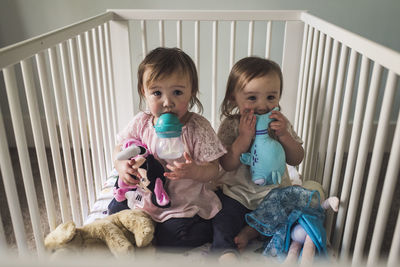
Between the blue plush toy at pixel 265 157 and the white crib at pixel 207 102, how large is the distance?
0.14 m

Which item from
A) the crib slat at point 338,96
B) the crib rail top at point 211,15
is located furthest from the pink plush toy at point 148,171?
the crib rail top at point 211,15

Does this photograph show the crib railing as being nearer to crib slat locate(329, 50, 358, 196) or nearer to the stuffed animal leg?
crib slat locate(329, 50, 358, 196)

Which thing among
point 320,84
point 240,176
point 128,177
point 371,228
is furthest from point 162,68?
point 371,228

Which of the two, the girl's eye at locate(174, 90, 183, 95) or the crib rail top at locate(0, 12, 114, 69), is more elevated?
the crib rail top at locate(0, 12, 114, 69)

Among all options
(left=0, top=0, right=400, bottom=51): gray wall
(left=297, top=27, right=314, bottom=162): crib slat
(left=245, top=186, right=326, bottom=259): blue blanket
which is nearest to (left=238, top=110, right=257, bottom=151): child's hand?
(left=245, top=186, right=326, bottom=259): blue blanket

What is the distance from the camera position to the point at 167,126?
35.7 inches

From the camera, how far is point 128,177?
0.94m

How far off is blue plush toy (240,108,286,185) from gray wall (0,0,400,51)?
37.4 inches

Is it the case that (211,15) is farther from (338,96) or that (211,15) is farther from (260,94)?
(338,96)

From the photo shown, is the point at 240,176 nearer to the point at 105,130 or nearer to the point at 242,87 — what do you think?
the point at 242,87

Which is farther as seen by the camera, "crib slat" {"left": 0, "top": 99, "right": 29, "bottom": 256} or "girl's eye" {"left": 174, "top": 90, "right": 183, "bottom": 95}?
"girl's eye" {"left": 174, "top": 90, "right": 183, "bottom": 95}

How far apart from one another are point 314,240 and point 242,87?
1.42 feet

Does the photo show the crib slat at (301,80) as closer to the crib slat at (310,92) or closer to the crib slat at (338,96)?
the crib slat at (310,92)

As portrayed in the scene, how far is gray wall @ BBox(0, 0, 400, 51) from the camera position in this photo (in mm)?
1763
